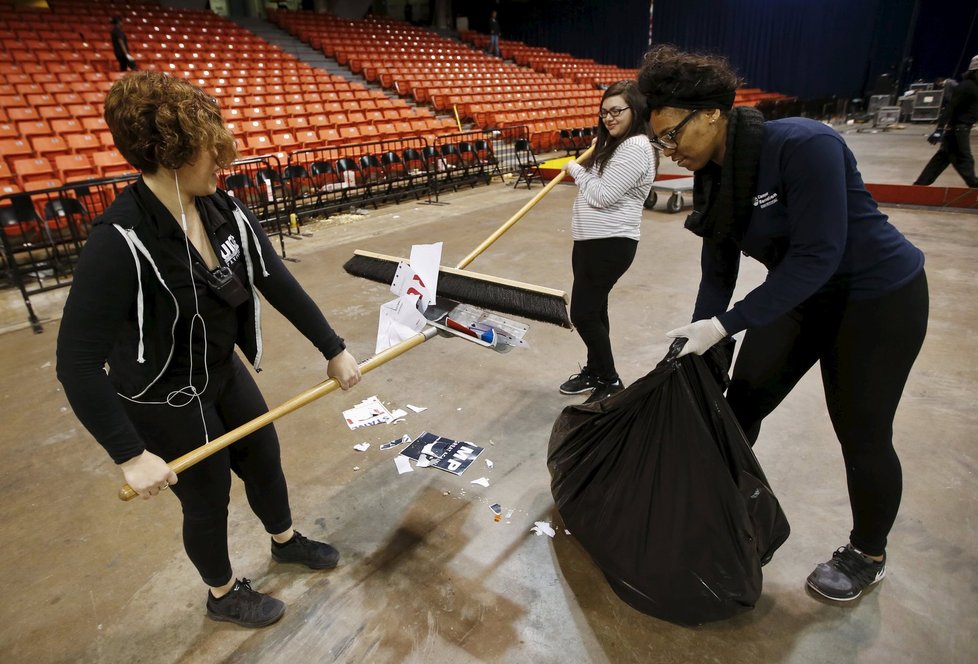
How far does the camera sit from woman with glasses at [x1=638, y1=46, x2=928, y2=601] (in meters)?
1.27

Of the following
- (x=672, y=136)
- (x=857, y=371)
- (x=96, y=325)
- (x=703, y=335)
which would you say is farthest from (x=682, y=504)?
(x=96, y=325)

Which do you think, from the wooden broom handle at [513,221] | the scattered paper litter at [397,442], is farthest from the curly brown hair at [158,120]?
the scattered paper litter at [397,442]

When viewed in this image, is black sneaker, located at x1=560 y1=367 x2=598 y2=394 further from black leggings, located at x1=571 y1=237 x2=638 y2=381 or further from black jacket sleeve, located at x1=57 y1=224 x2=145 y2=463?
black jacket sleeve, located at x1=57 y1=224 x2=145 y2=463

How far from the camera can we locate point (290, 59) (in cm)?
1121

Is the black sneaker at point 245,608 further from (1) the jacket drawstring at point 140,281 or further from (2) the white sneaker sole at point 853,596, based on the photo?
(2) the white sneaker sole at point 853,596

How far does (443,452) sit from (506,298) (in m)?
0.88

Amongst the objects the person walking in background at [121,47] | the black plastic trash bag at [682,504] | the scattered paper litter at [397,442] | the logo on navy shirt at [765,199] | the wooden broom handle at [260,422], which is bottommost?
the scattered paper litter at [397,442]

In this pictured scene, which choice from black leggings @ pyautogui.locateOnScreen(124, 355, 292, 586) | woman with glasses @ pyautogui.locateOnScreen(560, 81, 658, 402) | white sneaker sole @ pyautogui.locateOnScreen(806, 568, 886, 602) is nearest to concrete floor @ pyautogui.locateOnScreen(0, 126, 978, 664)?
white sneaker sole @ pyautogui.locateOnScreen(806, 568, 886, 602)

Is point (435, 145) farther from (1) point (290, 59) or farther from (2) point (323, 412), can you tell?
(2) point (323, 412)

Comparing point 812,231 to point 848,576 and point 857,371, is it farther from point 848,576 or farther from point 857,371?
point 848,576

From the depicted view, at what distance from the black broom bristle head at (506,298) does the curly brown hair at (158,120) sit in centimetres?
103

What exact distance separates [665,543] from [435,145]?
24.8 feet

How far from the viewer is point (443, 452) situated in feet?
8.11

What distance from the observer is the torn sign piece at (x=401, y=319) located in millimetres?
1835
